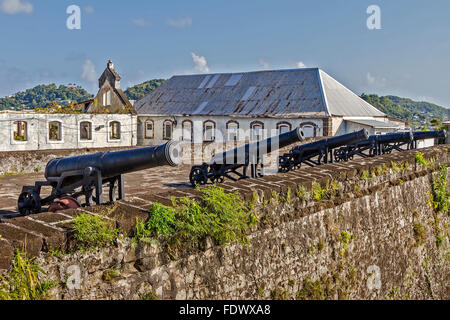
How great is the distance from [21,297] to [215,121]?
29051 millimetres

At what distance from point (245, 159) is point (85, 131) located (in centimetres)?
1992

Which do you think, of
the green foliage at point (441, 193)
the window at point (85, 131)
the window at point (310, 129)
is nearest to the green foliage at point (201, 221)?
the green foliage at point (441, 193)

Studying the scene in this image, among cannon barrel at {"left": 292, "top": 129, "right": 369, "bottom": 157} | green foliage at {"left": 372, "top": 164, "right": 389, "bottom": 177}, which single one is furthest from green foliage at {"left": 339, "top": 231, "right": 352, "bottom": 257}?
cannon barrel at {"left": 292, "top": 129, "right": 369, "bottom": 157}

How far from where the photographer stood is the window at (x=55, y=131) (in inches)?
955

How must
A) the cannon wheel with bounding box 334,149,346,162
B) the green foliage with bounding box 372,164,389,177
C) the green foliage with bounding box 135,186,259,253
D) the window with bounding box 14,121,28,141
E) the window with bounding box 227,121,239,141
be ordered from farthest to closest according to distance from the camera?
the window with bounding box 227,121,239,141 → the window with bounding box 14,121,28,141 → the cannon wheel with bounding box 334,149,346,162 → the green foliage with bounding box 372,164,389,177 → the green foliage with bounding box 135,186,259,253

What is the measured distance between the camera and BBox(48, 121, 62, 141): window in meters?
24.2

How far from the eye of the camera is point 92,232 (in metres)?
3.25

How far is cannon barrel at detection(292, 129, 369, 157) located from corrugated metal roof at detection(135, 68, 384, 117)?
56.6ft

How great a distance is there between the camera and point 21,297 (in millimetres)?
2834

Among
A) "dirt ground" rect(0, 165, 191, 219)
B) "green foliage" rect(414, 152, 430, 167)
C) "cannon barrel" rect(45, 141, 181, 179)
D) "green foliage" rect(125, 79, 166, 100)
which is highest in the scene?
"green foliage" rect(125, 79, 166, 100)

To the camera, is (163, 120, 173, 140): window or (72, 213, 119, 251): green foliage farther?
(163, 120, 173, 140): window

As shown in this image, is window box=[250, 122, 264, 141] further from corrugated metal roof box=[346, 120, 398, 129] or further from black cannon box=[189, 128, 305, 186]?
black cannon box=[189, 128, 305, 186]

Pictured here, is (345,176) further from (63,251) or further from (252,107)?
(252,107)

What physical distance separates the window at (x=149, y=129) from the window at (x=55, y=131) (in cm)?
1026
